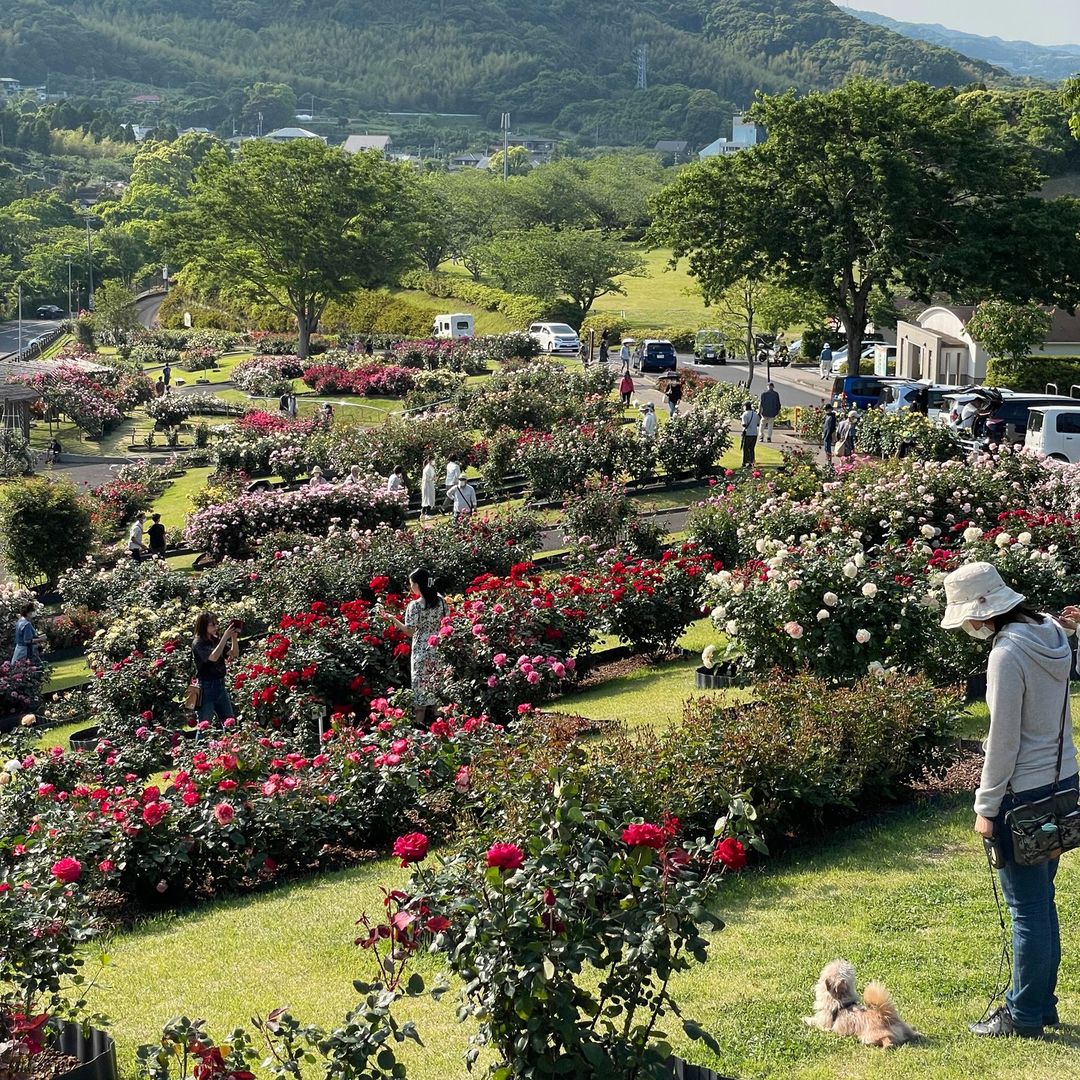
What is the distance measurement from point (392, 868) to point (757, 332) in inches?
1926

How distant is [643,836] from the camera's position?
4055 millimetres

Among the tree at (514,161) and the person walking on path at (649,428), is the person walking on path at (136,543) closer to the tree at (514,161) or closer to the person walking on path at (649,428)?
the person walking on path at (649,428)

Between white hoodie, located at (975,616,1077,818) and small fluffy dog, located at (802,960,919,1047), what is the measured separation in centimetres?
86

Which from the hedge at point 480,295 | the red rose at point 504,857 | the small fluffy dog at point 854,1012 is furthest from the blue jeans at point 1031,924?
the hedge at point 480,295

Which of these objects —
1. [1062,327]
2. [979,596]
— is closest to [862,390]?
[1062,327]

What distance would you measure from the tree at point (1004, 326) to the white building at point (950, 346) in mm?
817

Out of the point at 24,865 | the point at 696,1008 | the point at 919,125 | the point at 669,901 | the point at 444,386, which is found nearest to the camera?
the point at 669,901

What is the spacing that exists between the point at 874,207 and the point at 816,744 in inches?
1061

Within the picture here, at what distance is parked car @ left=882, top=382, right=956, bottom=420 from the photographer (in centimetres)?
2864

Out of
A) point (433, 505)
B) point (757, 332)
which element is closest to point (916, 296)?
point (433, 505)

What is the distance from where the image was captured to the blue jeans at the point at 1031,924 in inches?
189

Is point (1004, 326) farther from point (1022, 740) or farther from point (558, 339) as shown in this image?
point (1022, 740)

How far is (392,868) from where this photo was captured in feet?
25.8

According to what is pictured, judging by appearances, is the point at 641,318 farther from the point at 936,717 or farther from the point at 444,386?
the point at 936,717
